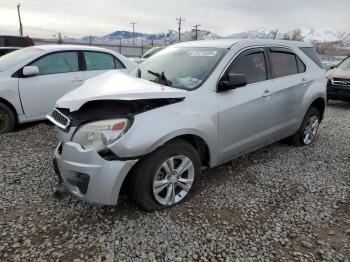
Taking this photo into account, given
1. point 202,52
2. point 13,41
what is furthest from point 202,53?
point 13,41

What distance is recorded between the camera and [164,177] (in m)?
3.29

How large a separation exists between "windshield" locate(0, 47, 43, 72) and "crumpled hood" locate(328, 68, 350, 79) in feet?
26.8

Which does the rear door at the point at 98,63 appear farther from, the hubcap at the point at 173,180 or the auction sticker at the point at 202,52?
the hubcap at the point at 173,180

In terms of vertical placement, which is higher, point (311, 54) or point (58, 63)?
point (311, 54)

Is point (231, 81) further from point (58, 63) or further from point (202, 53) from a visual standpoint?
point (58, 63)

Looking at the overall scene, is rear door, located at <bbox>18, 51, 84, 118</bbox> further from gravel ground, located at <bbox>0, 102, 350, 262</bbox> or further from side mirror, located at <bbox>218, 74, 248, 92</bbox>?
side mirror, located at <bbox>218, 74, 248, 92</bbox>

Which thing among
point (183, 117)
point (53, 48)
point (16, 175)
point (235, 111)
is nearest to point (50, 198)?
point (16, 175)

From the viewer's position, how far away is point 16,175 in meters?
4.07

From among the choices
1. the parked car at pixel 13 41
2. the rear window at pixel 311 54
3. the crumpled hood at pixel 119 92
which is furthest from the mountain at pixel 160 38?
the parked car at pixel 13 41

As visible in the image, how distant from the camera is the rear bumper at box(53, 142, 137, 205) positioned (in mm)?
2857

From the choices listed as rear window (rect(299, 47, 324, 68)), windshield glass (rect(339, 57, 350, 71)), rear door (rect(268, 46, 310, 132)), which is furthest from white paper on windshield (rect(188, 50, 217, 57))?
windshield glass (rect(339, 57, 350, 71))

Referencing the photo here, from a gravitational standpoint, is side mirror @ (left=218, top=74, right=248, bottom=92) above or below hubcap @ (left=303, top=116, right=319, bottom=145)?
above

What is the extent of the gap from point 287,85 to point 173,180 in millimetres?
2396

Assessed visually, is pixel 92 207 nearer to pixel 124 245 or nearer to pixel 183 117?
pixel 124 245
